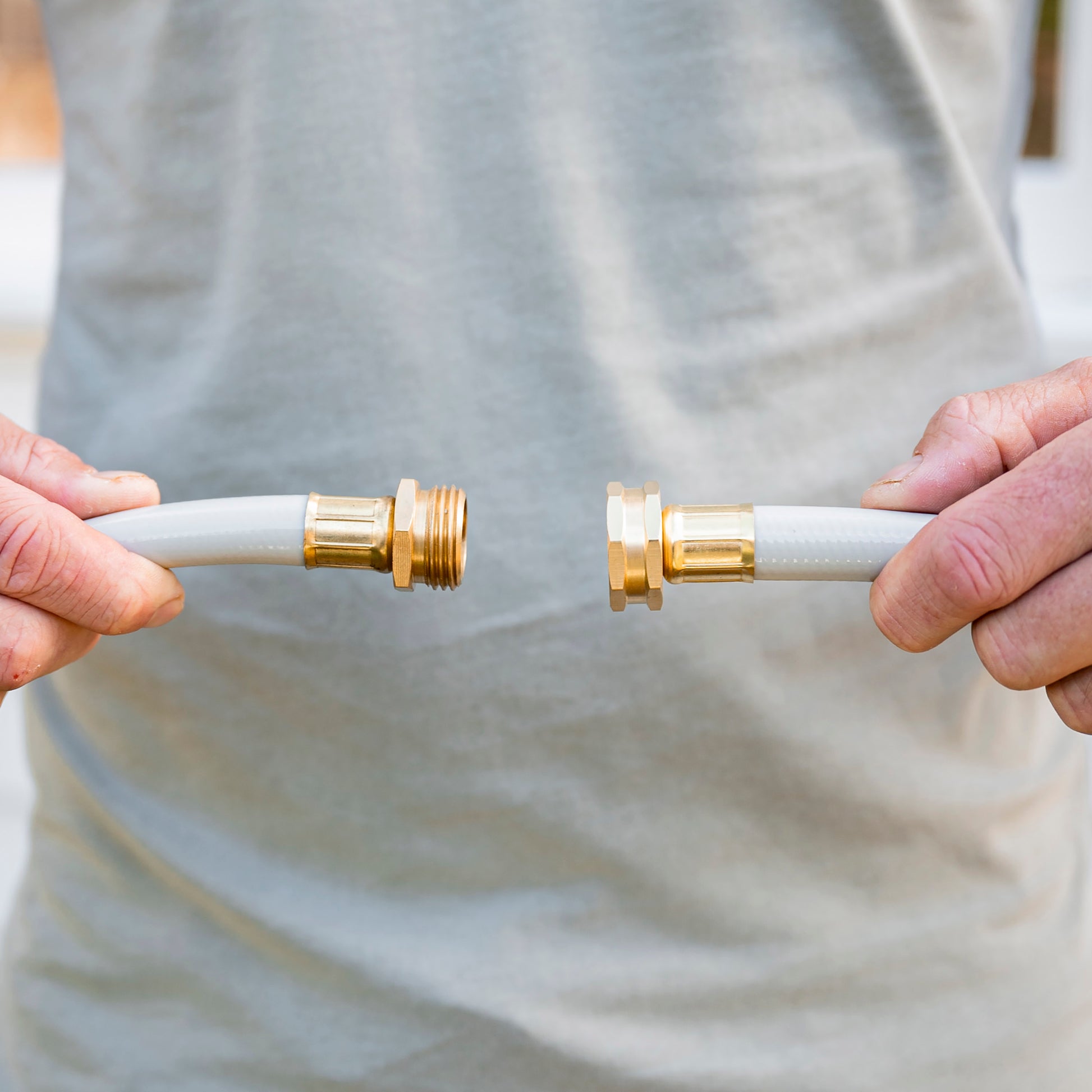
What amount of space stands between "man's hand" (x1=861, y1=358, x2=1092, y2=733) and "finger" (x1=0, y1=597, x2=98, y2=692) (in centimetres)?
28

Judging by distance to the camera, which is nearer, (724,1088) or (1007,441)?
(1007,441)

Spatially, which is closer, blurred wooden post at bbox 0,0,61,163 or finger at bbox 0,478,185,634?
finger at bbox 0,478,185,634

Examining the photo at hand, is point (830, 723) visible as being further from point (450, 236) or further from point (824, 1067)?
point (450, 236)

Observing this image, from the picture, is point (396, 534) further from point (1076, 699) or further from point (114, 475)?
point (1076, 699)

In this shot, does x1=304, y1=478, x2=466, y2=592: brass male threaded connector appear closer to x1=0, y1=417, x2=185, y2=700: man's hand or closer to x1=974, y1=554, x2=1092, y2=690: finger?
x1=0, y1=417, x2=185, y2=700: man's hand

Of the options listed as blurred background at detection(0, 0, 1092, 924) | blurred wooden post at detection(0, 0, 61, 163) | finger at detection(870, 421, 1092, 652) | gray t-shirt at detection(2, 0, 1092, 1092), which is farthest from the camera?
blurred wooden post at detection(0, 0, 61, 163)

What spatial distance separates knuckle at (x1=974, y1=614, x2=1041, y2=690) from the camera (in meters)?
0.30

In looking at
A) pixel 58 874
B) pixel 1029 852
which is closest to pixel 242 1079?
pixel 58 874

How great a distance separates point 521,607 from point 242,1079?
0.85 ft

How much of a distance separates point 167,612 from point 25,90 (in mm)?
1189

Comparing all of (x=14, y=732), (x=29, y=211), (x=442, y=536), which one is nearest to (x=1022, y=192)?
(x=442, y=536)

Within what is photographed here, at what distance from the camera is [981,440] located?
326 mm

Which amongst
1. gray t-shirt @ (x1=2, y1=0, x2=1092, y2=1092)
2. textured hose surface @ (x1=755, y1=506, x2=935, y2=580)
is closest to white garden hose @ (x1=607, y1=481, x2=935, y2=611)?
textured hose surface @ (x1=755, y1=506, x2=935, y2=580)

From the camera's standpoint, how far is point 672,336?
441 millimetres
